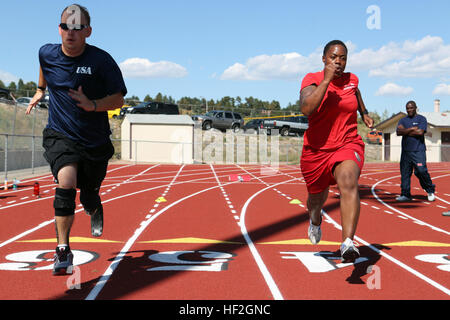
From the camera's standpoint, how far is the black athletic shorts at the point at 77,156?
4320 mm

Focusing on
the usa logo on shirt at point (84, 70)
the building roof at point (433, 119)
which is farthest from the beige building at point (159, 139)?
the usa logo on shirt at point (84, 70)

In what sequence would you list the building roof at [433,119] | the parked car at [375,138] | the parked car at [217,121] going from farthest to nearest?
1. the parked car at [375,138]
2. the building roof at [433,119]
3. the parked car at [217,121]

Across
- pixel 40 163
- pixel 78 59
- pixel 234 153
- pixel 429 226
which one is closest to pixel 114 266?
pixel 78 59

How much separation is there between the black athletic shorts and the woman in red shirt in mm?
1900

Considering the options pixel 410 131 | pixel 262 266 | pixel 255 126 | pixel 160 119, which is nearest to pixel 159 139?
pixel 160 119

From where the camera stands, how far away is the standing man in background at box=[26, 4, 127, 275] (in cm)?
427

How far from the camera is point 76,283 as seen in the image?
14.0 feet

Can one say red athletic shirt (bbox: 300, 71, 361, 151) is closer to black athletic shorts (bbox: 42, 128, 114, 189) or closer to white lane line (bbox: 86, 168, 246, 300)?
black athletic shorts (bbox: 42, 128, 114, 189)

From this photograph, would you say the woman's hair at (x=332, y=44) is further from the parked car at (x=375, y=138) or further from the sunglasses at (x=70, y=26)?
the parked car at (x=375, y=138)

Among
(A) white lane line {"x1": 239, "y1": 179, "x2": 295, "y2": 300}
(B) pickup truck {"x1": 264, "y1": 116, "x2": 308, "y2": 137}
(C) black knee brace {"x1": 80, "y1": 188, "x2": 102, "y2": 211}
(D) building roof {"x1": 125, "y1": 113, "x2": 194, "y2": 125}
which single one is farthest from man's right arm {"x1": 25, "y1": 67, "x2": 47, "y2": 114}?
(B) pickup truck {"x1": 264, "y1": 116, "x2": 308, "y2": 137}

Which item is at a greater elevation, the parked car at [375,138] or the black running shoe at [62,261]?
the parked car at [375,138]

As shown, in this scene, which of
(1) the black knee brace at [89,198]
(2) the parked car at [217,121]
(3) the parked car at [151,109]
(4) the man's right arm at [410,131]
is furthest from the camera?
(2) the parked car at [217,121]

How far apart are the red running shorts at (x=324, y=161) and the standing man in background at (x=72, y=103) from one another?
76.3 inches
